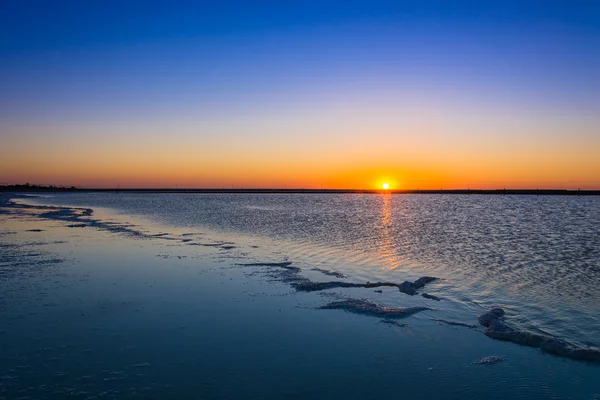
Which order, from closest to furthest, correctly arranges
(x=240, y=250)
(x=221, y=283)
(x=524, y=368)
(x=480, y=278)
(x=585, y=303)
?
(x=524, y=368), (x=585, y=303), (x=221, y=283), (x=480, y=278), (x=240, y=250)

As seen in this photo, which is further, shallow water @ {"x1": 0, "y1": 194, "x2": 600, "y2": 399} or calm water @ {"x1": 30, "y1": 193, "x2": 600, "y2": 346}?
calm water @ {"x1": 30, "y1": 193, "x2": 600, "y2": 346}

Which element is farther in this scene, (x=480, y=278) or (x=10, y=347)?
(x=480, y=278)

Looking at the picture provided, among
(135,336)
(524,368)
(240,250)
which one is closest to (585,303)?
(524,368)

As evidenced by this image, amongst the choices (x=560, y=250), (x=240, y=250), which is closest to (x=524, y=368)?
(x=240, y=250)

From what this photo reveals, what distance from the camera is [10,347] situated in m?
8.90

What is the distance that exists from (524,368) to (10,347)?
1060 centimetres

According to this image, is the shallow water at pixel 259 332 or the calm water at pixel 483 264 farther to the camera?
the calm water at pixel 483 264

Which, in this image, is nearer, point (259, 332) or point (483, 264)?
point (259, 332)

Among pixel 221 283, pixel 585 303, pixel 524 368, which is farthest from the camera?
pixel 221 283

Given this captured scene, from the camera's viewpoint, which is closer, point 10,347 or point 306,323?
point 10,347

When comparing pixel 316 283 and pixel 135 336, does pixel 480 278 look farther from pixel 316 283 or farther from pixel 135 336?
pixel 135 336

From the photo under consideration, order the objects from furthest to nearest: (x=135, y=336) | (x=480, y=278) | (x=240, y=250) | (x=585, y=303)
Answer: (x=240, y=250) → (x=480, y=278) → (x=585, y=303) → (x=135, y=336)

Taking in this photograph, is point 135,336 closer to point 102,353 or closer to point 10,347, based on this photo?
point 102,353

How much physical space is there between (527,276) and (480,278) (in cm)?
218
